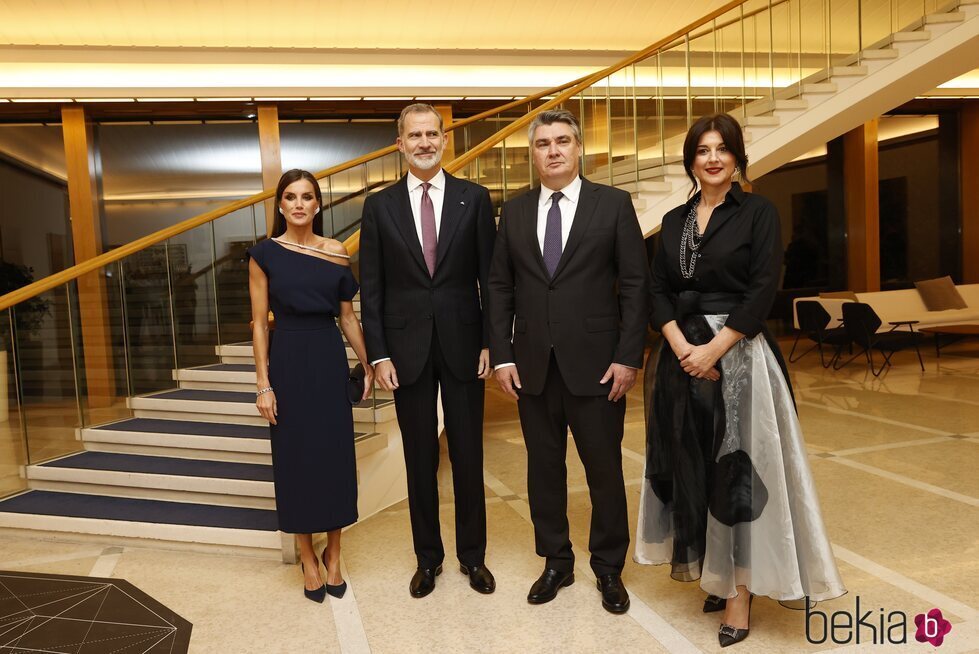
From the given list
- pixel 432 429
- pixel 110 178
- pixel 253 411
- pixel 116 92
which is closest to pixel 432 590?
pixel 432 429

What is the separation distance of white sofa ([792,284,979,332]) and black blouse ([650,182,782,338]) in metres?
7.45

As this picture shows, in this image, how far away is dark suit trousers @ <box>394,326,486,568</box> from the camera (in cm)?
296

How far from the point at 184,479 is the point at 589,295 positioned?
259cm

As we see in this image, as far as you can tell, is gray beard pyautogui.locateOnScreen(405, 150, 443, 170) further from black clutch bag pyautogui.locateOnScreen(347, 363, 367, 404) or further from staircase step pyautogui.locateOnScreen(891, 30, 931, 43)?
staircase step pyautogui.locateOnScreen(891, 30, 931, 43)

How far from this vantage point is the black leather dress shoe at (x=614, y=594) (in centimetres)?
280

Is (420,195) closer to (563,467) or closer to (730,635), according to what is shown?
(563,467)

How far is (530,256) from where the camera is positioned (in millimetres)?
2748

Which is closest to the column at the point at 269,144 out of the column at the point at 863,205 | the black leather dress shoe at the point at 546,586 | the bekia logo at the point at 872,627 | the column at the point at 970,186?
the black leather dress shoe at the point at 546,586

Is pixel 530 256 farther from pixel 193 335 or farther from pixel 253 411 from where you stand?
pixel 193 335

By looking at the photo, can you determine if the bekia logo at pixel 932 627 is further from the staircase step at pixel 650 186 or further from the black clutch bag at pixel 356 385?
the staircase step at pixel 650 186

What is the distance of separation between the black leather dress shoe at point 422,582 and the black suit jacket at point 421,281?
81 cm

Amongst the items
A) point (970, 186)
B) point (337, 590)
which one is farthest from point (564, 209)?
point (970, 186)

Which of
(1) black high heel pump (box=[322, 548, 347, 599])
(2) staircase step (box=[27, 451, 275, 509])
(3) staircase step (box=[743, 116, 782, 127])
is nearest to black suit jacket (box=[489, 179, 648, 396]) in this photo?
(1) black high heel pump (box=[322, 548, 347, 599])

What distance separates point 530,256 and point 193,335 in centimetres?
365
